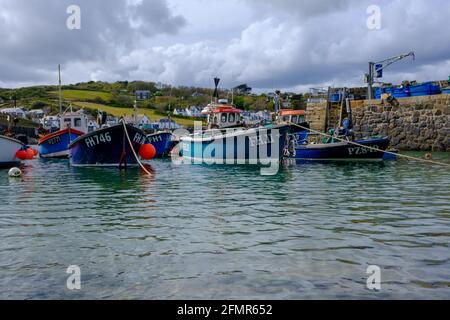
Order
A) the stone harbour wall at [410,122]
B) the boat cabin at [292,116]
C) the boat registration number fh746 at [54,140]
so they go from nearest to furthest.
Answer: the stone harbour wall at [410,122] → the boat registration number fh746 at [54,140] → the boat cabin at [292,116]

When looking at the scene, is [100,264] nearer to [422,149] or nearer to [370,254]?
[370,254]

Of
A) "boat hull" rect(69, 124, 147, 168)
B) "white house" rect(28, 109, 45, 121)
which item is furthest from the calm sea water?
"white house" rect(28, 109, 45, 121)

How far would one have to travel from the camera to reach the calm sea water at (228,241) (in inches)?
226

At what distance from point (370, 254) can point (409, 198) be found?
617 centimetres

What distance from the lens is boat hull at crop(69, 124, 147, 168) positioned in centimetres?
2409

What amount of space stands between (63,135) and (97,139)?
10.7 m

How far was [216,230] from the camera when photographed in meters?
8.84

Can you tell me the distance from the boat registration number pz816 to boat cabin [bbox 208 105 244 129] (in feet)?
22.0

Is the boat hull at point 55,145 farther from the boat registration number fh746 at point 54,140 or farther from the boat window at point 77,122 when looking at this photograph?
the boat window at point 77,122

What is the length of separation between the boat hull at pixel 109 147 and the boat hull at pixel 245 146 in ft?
11.5

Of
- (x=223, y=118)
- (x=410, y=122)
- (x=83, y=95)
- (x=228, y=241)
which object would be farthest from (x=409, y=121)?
Result: (x=83, y=95)

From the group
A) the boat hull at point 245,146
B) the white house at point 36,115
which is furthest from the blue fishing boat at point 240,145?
the white house at point 36,115

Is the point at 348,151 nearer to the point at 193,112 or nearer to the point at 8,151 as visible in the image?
the point at 8,151

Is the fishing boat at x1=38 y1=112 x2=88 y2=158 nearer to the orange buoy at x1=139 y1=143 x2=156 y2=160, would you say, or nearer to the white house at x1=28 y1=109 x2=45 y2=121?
the orange buoy at x1=139 y1=143 x2=156 y2=160
